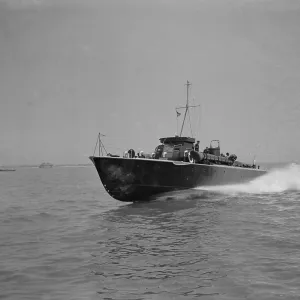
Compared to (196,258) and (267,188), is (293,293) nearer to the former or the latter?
(196,258)

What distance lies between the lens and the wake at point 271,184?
3378 cm

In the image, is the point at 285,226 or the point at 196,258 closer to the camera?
the point at 196,258

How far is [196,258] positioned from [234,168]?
24279mm

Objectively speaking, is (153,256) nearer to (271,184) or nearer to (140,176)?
(140,176)

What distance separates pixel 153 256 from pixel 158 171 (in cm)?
1352

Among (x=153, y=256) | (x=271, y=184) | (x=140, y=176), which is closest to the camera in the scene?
(x=153, y=256)

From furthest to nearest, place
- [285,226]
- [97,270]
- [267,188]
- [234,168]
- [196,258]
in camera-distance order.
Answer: [267,188], [234,168], [285,226], [196,258], [97,270]

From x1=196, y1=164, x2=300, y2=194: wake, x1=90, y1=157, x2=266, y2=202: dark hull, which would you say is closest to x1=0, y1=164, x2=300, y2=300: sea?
x1=90, y1=157, x2=266, y2=202: dark hull

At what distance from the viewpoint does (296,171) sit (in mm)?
53438

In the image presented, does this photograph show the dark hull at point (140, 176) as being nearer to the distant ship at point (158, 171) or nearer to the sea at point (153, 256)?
the distant ship at point (158, 171)

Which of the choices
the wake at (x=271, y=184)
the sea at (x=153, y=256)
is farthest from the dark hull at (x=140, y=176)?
the wake at (x=271, y=184)

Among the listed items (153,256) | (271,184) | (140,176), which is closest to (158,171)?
(140,176)

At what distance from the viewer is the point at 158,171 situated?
24078mm

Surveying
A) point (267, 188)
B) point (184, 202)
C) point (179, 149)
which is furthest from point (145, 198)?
point (267, 188)
